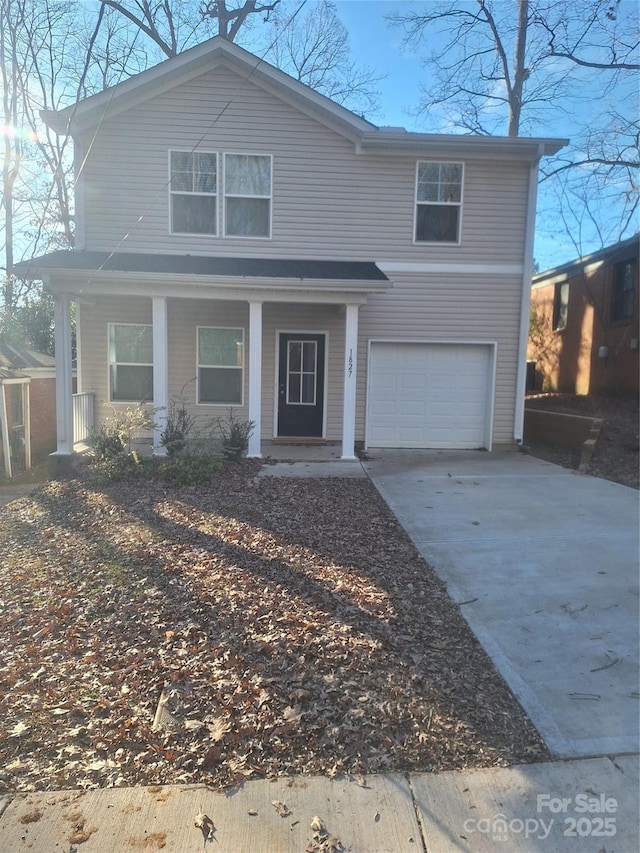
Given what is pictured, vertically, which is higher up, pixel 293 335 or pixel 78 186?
pixel 78 186

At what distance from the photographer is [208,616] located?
3.62 meters

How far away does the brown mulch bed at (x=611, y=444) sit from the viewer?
28.1ft

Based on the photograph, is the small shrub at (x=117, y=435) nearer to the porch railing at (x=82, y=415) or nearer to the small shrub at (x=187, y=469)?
the small shrub at (x=187, y=469)

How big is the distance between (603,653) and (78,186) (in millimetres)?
10443

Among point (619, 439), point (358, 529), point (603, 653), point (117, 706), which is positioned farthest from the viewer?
point (619, 439)

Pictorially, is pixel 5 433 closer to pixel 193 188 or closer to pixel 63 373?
pixel 63 373

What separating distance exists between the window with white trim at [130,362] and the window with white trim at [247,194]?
101 inches

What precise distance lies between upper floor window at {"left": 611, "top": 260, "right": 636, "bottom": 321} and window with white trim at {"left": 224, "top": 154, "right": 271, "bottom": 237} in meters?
9.32

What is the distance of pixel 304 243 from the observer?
10234mm

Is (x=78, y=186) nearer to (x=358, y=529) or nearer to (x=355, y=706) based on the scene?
(x=358, y=529)

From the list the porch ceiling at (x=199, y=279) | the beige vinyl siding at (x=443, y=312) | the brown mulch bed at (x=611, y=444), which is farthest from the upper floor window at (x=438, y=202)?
the brown mulch bed at (x=611, y=444)

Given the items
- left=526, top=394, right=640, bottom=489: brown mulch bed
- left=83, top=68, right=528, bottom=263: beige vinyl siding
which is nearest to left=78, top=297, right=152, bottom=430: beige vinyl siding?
left=83, top=68, right=528, bottom=263: beige vinyl siding

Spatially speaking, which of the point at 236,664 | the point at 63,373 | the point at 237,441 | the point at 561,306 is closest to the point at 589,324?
the point at 561,306

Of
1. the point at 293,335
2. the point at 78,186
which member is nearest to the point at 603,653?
the point at 293,335
